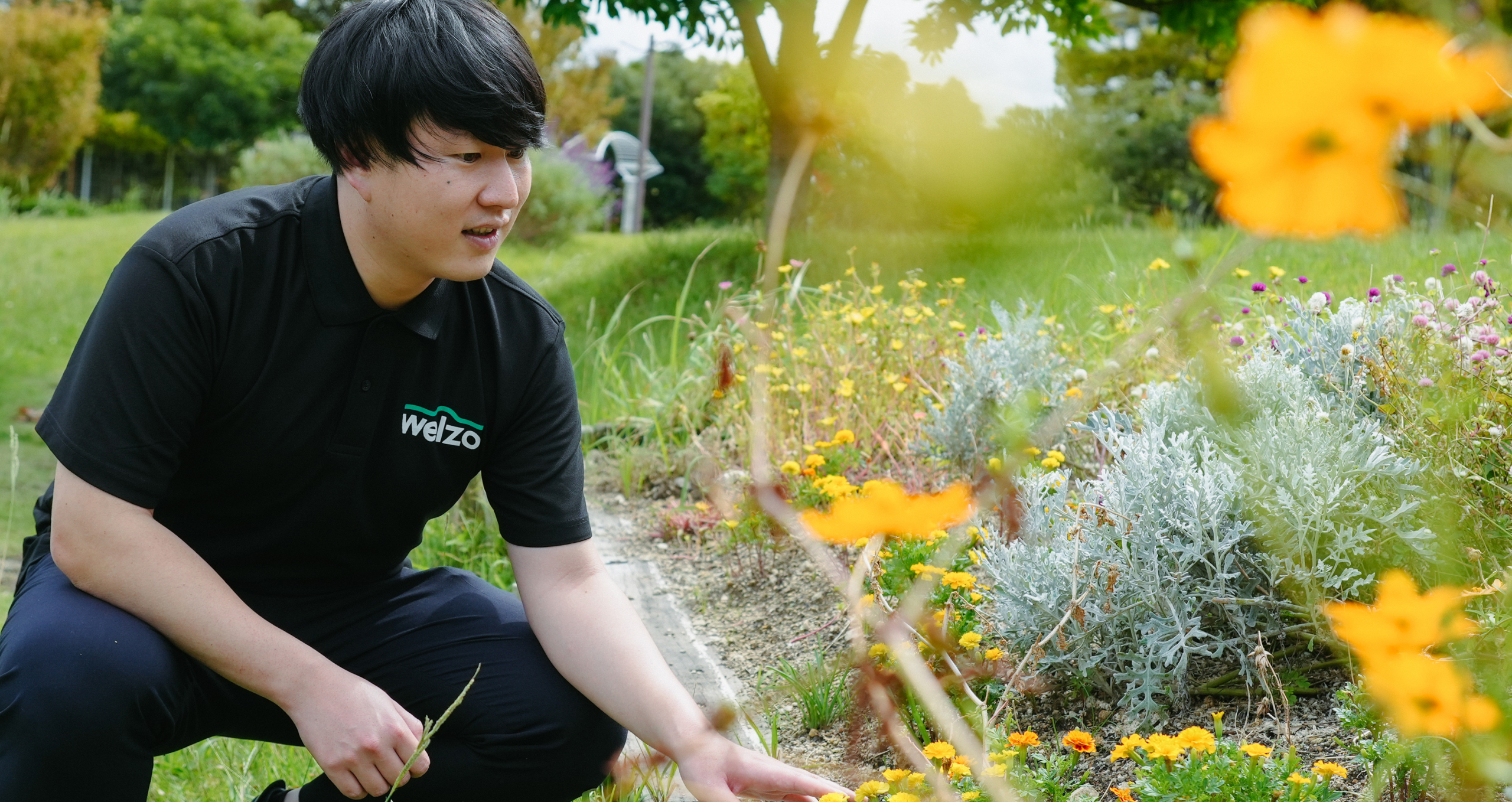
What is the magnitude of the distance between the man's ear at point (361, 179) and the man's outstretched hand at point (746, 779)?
2.90 feet

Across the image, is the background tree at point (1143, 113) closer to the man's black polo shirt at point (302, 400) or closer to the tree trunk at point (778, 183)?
A: the man's black polo shirt at point (302, 400)

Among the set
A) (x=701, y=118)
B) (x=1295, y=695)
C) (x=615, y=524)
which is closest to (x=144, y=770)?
(x=1295, y=695)

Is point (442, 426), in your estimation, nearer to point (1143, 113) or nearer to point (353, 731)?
point (353, 731)

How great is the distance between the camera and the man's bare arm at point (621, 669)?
1.36 metres

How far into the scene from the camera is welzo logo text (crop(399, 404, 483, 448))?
5.73 feet

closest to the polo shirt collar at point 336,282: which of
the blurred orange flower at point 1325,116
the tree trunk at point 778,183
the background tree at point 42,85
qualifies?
the blurred orange flower at point 1325,116

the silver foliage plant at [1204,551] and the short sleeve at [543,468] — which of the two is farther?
the short sleeve at [543,468]

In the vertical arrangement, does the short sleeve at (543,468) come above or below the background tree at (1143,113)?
below

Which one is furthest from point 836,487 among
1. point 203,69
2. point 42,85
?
point 203,69

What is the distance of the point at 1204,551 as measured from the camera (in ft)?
5.55

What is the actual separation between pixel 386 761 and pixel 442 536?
191 centimetres

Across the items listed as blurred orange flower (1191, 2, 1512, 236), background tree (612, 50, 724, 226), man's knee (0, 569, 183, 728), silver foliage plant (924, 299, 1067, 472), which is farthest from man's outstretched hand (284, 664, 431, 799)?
background tree (612, 50, 724, 226)

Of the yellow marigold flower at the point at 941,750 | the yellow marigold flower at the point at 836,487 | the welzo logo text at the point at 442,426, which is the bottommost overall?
the yellow marigold flower at the point at 941,750

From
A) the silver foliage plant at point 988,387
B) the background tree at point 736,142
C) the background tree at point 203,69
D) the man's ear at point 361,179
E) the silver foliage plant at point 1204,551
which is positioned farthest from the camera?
the background tree at point 203,69
